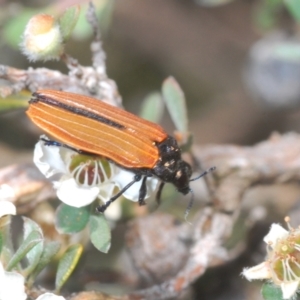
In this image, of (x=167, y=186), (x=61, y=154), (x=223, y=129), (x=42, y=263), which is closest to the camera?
(x=42, y=263)

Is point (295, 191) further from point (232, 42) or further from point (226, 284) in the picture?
point (232, 42)

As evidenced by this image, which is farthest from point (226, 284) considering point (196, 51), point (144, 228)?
point (196, 51)

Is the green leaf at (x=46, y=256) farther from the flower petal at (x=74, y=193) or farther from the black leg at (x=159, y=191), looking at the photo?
the black leg at (x=159, y=191)

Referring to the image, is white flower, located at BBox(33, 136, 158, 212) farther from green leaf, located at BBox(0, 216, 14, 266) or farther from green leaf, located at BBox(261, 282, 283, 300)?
green leaf, located at BBox(261, 282, 283, 300)

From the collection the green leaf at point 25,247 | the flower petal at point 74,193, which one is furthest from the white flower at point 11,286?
the flower petal at point 74,193

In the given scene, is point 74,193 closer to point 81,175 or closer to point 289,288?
point 81,175
